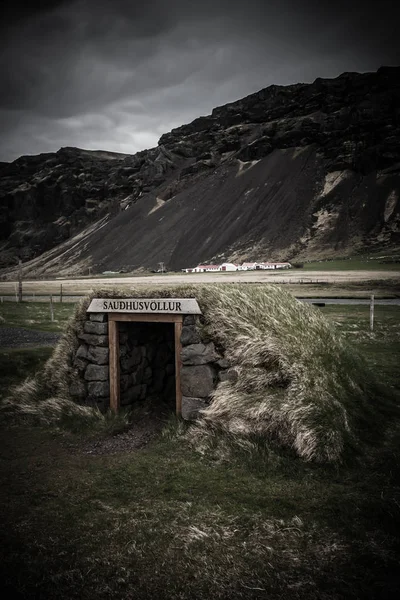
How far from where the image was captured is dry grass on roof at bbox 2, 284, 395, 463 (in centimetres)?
669

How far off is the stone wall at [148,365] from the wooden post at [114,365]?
132 mm

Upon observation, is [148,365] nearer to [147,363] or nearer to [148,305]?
[147,363]

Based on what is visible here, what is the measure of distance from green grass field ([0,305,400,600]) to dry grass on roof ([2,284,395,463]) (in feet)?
1.29

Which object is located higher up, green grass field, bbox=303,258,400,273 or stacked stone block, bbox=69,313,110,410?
green grass field, bbox=303,258,400,273

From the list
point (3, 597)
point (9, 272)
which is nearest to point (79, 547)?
point (3, 597)

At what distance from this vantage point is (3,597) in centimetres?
374

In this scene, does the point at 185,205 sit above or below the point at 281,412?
above

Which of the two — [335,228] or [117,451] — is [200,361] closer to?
[117,451]

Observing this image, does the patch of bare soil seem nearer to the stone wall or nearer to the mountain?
the stone wall

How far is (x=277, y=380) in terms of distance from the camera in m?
7.28

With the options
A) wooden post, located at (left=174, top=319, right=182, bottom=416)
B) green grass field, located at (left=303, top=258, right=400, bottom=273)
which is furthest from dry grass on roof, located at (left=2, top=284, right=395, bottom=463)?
green grass field, located at (left=303, top=258, right=400, bottom=273)

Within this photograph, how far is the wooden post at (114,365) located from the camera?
29.0 feet

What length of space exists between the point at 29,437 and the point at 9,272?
159 m

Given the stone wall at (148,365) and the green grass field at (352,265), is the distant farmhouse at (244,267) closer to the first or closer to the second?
the green grass field at (352,265)
